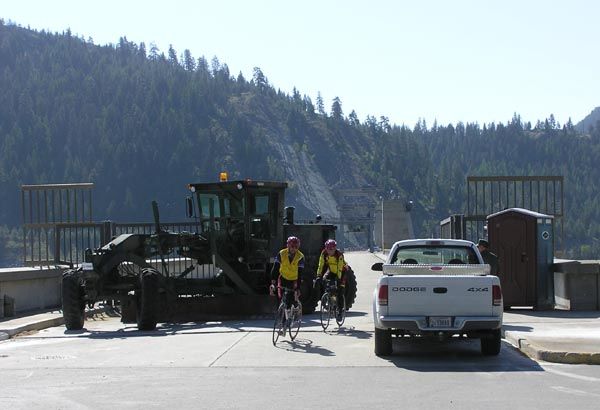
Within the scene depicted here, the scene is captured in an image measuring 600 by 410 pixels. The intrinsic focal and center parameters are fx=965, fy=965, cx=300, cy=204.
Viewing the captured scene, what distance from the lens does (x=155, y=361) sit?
45.5ft

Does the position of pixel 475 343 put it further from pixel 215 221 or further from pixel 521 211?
pixel 215 221

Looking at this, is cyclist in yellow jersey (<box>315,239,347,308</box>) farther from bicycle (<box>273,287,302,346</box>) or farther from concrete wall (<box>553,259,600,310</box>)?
concrete wall (<box>553,259,600,310</box>)

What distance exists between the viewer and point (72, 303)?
63.0 ft

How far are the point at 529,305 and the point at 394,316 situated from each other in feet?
26.8

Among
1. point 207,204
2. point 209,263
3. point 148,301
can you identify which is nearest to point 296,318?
point 148,301

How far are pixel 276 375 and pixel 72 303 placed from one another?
8.19 metres

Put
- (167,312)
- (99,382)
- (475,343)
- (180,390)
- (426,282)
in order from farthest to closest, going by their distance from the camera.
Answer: (167,312)
(475,343)
(426,282)
(99,382)
(180,390)

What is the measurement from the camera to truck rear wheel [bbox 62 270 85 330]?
19.2 metres

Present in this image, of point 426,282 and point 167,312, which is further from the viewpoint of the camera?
point 167,312

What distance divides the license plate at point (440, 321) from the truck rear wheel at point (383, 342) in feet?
2.38

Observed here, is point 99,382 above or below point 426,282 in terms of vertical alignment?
below

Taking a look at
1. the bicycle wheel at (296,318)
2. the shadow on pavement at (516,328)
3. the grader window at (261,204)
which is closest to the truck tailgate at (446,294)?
the bicycle wheel at (296,318)

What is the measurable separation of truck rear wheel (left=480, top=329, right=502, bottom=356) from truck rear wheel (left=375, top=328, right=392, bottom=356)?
1.32 metres

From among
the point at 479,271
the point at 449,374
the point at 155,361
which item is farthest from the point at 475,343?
the point at 155,361
